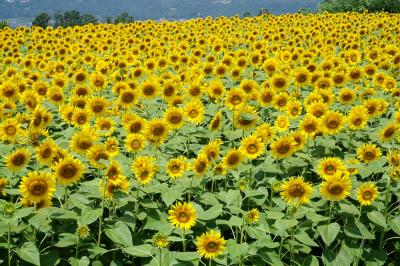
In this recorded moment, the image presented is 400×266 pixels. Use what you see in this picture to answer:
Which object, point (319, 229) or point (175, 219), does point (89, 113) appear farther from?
point (319, 229)

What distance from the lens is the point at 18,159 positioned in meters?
4.59

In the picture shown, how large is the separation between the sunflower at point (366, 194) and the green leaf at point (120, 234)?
2334 mm

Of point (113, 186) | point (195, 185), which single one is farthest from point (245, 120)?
point (113, 186)

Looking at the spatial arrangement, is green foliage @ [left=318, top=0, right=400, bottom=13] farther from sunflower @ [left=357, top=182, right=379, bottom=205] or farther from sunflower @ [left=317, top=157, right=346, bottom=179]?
sunflower @ [left=357, top=182, right=379, bottom=205]

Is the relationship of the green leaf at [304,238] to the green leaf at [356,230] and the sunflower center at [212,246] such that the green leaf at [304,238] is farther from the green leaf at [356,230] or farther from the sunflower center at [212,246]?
the sunflower center at [212,246]

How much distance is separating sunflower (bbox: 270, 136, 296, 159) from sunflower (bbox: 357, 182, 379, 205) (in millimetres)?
938

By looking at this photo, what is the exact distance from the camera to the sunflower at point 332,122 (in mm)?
5758

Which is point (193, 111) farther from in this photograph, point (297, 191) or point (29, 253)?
point (29, 253)

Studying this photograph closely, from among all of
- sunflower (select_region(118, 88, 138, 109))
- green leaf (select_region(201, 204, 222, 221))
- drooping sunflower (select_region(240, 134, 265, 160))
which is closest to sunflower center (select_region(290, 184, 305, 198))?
green leaf (select_region(201, 204, 222, 221))

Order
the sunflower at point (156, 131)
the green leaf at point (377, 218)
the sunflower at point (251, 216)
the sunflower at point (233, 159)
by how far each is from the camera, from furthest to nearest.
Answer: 1. the sunflower at point (156, 131)
2. the sunflower at point (233, 159)
3. the green leaf at point (377, 218)
4. the sunflower at point (251, 216)

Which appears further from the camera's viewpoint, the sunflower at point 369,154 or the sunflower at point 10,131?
the sunflower at point 10,131

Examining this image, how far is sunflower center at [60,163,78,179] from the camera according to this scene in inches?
171

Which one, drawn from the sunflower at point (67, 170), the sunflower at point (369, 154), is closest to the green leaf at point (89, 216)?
the sunflower at point (67, 170)

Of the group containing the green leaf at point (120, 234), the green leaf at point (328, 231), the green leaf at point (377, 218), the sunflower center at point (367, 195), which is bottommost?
the green leaf at point (328, 231)
